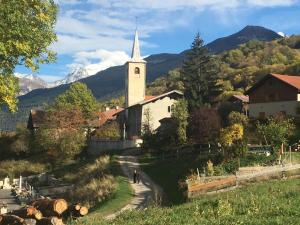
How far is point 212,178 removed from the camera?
33.6 m

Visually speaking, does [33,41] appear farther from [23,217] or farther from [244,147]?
[244,147]

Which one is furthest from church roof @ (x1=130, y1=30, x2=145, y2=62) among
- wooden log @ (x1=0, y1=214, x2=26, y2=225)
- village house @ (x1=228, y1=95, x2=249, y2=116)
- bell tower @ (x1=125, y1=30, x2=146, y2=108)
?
wooden log @ (x1=0, y1=214, x2=26, y2=225)

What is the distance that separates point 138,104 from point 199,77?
1143 centimetres

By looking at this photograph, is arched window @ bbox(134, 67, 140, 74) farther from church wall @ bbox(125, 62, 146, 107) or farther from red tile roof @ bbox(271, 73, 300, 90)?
red tile roof @ bbox(271, 73, 300, 90)

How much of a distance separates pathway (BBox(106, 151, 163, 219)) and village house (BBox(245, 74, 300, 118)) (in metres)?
17.3

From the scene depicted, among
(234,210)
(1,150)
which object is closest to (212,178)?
(234,210)

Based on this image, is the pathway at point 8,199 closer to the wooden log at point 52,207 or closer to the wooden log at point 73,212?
the wooden log at point 73,212

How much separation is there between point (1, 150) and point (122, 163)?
31.5 metres

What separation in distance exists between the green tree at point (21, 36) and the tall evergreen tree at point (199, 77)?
49.8m

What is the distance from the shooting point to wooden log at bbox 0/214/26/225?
64.3 feet

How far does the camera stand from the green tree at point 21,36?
20.0 metres

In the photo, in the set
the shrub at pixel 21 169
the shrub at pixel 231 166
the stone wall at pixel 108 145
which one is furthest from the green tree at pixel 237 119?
the shrub at pixel 21 169

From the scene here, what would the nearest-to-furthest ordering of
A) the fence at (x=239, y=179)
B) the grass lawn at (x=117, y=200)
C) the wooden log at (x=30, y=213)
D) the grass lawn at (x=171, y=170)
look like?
the wooden log at (x=30, y=213) → the fence at (x=239, y=179) → the grass lawn at (x=117, y=200) → the grass lawn at (x=171, y=170)

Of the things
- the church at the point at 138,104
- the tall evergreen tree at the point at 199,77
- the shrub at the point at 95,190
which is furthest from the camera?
the church at the point at 138,104
